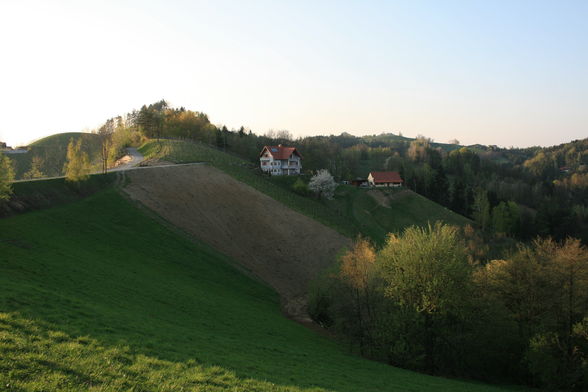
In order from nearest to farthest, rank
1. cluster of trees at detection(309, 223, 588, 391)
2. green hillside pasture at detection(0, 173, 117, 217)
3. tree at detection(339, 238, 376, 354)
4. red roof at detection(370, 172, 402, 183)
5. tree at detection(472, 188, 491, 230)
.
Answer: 1. cluster of trees at detection(309, 223, 588, 391)
2. tree at detection(339, 238, 376, 354)
3. green hillside pasture at detection(0, 173, 117, 217)
4. tree at detection(472, 188, 491, 230)
5. red roof at detection(370, 172, 402, 183)

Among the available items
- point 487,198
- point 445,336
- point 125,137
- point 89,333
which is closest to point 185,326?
point 89,333

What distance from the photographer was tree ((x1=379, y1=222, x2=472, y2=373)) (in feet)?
93.7

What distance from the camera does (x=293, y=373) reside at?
16.7m

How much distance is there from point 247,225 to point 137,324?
43.7 metres

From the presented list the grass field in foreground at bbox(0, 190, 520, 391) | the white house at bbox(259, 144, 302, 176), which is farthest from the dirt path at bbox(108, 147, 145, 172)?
the grass field in foreground at bbox(0, 190, 520, 391)

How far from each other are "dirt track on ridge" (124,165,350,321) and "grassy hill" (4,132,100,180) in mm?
30286

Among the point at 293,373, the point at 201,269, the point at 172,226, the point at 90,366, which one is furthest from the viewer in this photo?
the point at 172,226

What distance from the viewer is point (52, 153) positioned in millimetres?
109375

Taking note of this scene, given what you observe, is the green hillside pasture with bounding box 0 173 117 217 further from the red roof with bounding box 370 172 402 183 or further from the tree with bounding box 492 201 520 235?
the tree with bounding box 492 201 520 235

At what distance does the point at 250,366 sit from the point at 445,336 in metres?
19.7

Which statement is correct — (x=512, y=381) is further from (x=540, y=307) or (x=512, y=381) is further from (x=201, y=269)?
(x=201, y=269)

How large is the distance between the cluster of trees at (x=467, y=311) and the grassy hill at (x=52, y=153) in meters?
76.1

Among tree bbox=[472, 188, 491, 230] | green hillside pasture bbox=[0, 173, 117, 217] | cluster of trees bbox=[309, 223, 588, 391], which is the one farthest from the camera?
tree bbox=[472, 188, 491, 230]

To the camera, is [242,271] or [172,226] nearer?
[242,271]
